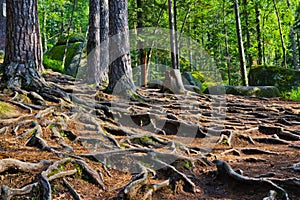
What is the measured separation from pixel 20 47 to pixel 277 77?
1344 cm

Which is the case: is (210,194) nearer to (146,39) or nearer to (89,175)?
(89,175)

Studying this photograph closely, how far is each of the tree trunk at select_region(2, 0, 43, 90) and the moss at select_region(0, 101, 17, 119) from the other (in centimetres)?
100

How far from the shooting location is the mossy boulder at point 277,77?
50.0ft

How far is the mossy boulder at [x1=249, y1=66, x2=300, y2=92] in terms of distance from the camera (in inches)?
600

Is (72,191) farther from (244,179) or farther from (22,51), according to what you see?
(22,51)

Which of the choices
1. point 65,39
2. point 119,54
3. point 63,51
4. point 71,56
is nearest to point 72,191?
point 119,54

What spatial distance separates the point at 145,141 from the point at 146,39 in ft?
40.1

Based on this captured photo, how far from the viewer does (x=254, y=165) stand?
493 centimetres

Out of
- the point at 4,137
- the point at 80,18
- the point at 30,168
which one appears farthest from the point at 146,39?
the point at 80,18

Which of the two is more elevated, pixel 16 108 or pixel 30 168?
pixel 16 108

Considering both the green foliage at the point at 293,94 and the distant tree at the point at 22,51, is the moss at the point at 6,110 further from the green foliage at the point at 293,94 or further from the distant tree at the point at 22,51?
the green foliage at the point at 293,94

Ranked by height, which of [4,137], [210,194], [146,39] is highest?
[146,39]

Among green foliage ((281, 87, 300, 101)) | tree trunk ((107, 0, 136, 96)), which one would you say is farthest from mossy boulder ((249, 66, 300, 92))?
tree trunk ((107, 0, 136, 96))

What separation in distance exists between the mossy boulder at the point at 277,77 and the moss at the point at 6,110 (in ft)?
44.8
